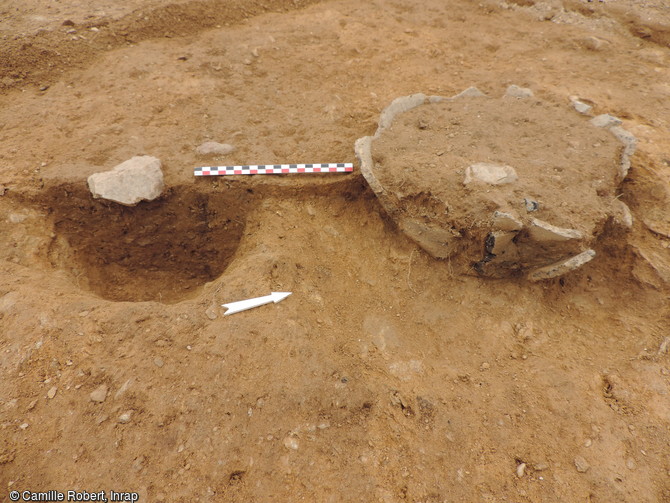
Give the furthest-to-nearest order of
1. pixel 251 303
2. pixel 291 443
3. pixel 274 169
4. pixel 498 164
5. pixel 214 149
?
pixel 214 149 → pixel 274 169 → pixel 498 164 → pixel 251 303 → pixel 291 443

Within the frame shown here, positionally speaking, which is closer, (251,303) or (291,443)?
(291,443)

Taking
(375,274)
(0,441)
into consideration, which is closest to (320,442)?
(375,274)

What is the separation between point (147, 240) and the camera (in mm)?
3807

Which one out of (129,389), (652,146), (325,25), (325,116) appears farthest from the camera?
(325,25)

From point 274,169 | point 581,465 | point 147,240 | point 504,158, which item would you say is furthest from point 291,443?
point 504,158

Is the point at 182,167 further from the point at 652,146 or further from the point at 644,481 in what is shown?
the point at 652,146

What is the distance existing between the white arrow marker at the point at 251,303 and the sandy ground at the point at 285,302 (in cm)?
6

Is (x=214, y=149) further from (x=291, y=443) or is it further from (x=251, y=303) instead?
(x=291, y=443)

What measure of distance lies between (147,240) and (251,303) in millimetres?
1553

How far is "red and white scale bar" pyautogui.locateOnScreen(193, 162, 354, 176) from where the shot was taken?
11.9 feet

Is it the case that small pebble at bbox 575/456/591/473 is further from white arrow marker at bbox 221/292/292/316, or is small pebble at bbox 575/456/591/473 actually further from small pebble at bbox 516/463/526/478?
white arrow marker at bbox 221/292/292/316

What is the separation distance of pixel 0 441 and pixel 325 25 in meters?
5.51

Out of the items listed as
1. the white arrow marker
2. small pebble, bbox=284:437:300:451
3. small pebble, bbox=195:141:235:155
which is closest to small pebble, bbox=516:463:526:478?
small pebble, bbox=284:437:300:451

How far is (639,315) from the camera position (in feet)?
10.0
